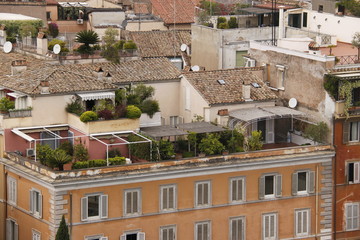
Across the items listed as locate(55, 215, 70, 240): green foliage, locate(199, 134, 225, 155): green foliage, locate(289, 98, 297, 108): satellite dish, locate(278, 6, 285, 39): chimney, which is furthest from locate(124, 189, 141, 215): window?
locate(278, 6, 285, 39): chimney

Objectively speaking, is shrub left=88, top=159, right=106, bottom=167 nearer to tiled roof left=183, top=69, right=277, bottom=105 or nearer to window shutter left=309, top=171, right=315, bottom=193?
tiled roof left=183, top=69, right=277, bottom=105

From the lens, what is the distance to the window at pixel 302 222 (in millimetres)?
81625

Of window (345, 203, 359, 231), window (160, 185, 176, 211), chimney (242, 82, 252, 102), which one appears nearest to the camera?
window (160, 185, 176, 211)

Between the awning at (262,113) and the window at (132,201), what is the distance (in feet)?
25.5

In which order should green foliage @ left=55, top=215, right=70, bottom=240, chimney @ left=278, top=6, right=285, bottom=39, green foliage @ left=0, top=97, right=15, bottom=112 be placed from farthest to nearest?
chimney @ left=278, top=6, right=285, bottom=39 → green foliage @ left=0, top=97, right=15, bottom=112 → green foliage @ left=55, top=215, right=70, bottom=240

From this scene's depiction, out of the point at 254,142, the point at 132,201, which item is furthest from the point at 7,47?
the point at 254,142

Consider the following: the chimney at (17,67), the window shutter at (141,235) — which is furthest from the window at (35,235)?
the chimney at (17,67)

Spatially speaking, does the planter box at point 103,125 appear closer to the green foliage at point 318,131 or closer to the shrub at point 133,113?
the shrub at point 133,113

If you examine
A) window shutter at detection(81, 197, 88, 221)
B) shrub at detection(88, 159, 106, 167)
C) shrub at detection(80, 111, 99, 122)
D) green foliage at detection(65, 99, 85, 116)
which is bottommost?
window shutter at detection(81, 197, 88, 221)

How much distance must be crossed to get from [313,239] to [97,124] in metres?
13.4

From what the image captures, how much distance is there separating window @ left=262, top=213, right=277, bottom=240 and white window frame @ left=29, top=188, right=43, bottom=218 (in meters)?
12.0

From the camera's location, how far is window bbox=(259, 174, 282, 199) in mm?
80062


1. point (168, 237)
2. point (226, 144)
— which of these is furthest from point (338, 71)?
point (168, 237)

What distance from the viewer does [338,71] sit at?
81875mm
